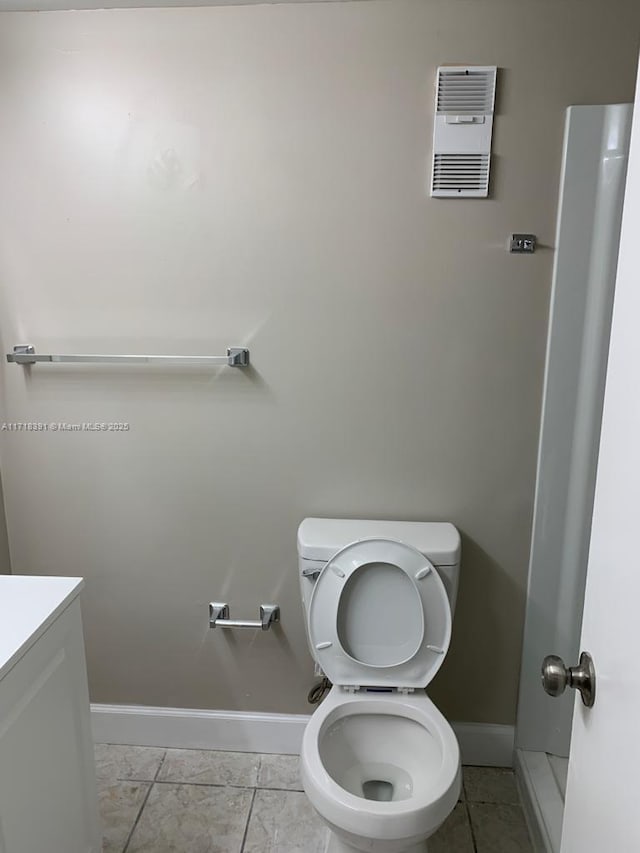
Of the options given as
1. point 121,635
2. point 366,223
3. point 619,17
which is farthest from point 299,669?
point 619,17

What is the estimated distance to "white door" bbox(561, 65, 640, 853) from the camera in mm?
676

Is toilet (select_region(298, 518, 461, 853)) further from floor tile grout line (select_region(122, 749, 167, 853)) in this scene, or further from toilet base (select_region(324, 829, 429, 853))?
floor tile grout line (select_region(122, 749, 167, 853))

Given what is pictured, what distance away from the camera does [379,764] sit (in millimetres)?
1651

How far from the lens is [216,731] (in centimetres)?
204

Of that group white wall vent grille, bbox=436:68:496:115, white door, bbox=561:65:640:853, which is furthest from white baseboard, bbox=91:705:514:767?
white wall vent grille, bbox=436:68:496:115

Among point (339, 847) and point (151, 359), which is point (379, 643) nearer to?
point (339, 847)

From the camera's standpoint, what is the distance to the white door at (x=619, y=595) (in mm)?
676

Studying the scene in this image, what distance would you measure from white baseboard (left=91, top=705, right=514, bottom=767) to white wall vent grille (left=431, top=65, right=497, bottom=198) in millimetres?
1577

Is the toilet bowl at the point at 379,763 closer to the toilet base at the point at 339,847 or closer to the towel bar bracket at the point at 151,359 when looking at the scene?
the toilet base at the point at 339,847

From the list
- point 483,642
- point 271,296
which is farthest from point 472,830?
point 271,296

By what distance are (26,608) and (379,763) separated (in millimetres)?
974

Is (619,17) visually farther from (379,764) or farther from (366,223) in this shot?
(379,764)

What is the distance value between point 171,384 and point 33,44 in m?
0.92

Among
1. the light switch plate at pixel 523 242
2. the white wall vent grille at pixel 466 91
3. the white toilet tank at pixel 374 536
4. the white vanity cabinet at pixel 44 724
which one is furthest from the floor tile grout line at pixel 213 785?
the white wall vent grille at pixel 466 91
